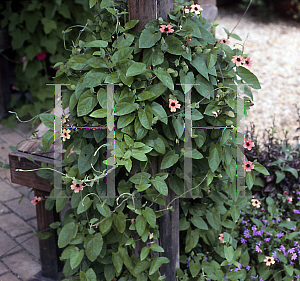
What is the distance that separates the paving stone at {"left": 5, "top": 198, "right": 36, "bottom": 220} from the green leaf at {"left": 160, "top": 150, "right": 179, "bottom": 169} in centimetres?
160

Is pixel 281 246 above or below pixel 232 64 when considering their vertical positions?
below

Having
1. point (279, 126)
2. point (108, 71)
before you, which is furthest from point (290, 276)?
point (279, 126)

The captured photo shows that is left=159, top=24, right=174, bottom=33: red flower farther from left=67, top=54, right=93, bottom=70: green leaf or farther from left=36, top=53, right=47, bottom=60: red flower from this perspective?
left=36, top=53, right=47, bottom=60: red flower

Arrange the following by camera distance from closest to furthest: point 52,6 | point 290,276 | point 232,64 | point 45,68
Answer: point 232,64
point 290,276
point 52,6
point 45,68

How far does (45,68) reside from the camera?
4.16m

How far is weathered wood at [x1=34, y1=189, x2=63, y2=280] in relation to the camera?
6.55 feet

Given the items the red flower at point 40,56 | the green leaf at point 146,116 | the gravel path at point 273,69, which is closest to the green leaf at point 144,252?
the green leaf at point 146,116

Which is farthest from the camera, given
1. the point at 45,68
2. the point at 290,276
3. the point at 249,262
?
the point at 45,68

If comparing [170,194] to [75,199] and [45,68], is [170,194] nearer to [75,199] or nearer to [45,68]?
[75,199]

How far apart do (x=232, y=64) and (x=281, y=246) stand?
109cm

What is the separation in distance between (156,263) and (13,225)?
140cm

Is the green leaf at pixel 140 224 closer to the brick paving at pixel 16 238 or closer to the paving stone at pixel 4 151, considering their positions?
the brick paving at pixel 16 238

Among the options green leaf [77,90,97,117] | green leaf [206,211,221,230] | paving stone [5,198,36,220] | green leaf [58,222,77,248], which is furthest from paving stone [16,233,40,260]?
green leaf [77,90,97,117]

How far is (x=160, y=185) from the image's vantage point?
4.84ft
